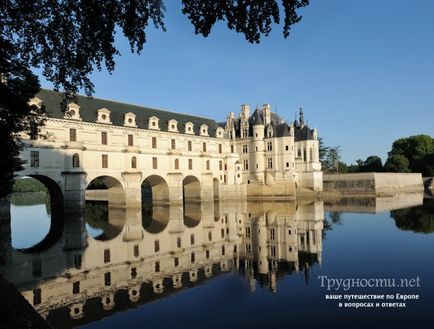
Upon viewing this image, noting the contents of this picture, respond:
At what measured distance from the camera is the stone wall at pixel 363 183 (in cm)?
5584

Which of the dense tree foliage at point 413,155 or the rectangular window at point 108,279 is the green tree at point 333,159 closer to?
the dense tree foliage at point 413,155

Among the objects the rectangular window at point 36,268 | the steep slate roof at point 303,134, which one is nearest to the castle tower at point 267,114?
the steep slate roof at point 303,134

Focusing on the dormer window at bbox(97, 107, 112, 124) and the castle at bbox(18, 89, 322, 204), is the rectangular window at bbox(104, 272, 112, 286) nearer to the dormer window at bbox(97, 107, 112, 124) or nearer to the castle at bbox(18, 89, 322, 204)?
the castle at bbox(18, 89, 322, 204)

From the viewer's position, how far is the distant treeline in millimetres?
76875

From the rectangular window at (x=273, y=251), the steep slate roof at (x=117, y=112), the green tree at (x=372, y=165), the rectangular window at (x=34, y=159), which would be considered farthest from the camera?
the green tree at (x=372, y=165)

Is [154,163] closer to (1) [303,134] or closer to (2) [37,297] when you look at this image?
(1) [303,134]

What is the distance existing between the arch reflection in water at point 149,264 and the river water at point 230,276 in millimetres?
46

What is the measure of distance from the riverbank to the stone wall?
1971 inches

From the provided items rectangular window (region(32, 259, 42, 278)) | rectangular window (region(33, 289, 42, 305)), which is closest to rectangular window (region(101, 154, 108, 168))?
rectangular window (region(32, 259, 42, 278))

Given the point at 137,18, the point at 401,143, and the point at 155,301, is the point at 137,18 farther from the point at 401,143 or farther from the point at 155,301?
the point at 401,143

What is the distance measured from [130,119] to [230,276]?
30.2 metres

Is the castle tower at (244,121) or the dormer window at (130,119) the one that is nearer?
the dormer window at (130,119)

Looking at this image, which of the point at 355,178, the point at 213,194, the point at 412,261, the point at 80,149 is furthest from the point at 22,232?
the point at 355,178

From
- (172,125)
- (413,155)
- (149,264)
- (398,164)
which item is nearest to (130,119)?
(172,125)
